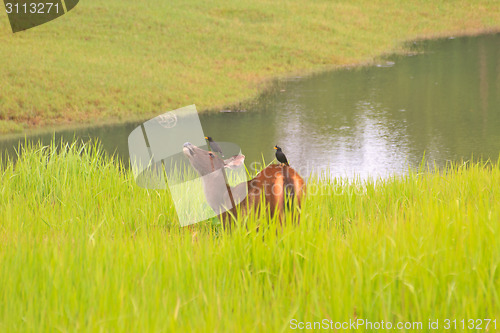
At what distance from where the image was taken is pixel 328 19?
30094 mm

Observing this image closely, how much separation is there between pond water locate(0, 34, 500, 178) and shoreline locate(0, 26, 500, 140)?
1.16 feet

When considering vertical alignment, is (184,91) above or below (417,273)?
below

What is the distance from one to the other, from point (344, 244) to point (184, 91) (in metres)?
15.1

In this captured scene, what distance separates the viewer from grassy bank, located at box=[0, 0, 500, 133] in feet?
55.3

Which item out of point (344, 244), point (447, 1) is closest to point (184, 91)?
point (344, 244)

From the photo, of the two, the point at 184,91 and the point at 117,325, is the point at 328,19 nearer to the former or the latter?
the point at 184,91

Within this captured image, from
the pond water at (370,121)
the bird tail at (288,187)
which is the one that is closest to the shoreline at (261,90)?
the pond water at (370,121)

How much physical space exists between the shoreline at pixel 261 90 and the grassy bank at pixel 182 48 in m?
0.16

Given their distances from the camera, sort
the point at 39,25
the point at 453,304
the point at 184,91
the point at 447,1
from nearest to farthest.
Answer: the point at 453,304
the point at 184,91
the point at 39,25
the point at 447,1

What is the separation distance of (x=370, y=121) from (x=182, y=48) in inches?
408

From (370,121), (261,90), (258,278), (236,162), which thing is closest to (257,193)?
(236,162)

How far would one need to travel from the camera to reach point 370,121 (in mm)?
14992

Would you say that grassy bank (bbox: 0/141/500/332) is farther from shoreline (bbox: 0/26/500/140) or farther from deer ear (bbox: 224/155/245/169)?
shoreline (bbox: 0/26/500/140)

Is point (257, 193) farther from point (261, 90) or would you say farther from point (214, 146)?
point (261, 90)
